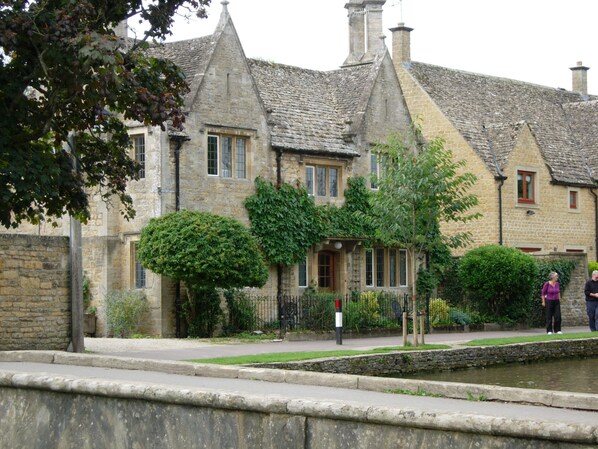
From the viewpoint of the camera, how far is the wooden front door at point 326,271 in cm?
3694

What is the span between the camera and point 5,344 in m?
23.9

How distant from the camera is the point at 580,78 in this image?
58.2 meters

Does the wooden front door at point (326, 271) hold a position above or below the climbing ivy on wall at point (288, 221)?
below

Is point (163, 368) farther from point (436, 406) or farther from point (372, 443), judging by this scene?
point (372, 443)

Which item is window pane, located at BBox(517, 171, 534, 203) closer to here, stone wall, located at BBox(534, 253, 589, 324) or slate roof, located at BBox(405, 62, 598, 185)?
slate roof, located at BBox(405, 62, 598, 185)

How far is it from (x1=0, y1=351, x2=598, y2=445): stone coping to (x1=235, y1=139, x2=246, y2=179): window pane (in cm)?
1848

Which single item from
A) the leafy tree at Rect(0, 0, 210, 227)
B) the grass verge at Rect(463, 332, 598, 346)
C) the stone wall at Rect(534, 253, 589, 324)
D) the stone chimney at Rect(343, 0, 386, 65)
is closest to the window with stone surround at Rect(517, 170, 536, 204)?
the stone wall at Rect(534, 253, 589, 324)

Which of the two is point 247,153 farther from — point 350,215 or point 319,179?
point 350,215

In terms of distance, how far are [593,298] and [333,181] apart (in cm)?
929

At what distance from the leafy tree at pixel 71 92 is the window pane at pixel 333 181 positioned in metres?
13.3

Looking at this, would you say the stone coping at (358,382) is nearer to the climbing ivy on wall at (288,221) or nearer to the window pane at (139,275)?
the window pane at (139,275)

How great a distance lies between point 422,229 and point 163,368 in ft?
43.8

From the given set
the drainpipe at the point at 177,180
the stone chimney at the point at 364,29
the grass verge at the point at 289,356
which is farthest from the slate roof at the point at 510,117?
the grass verge at the point at 289,356

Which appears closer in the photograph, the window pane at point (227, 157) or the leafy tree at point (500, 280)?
the window pane at point (227, 157)
